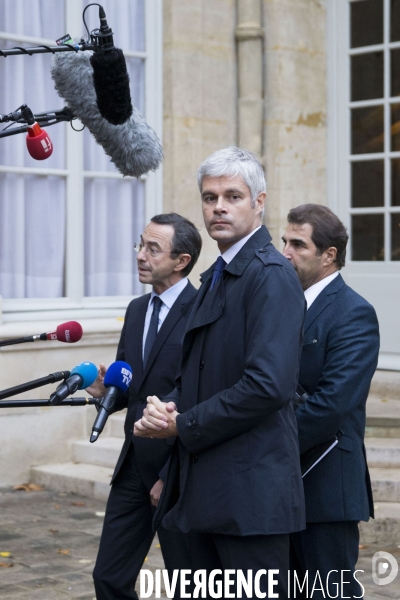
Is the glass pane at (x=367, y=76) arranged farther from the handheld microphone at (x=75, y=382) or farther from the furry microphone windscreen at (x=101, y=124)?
the handheld microphone at (x=75, y=382)

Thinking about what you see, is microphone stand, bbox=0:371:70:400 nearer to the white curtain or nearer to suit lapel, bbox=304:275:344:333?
suit lapel, bbox=304:275:344:333

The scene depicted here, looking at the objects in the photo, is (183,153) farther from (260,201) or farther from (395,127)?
(260,201)

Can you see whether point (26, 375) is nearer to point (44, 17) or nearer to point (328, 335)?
point (44, 17)

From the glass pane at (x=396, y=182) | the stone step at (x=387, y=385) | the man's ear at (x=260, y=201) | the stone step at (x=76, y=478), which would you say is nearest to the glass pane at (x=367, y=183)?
the glass pane at (x=396, y=182)

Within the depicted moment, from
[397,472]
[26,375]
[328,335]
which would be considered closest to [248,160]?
[328,335]

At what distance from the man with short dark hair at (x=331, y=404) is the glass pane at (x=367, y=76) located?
17.8 ft

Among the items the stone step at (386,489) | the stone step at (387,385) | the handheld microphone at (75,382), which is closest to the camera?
the handheld microphone at (75,382)

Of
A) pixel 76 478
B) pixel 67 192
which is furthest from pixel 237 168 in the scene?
pixel 67 192

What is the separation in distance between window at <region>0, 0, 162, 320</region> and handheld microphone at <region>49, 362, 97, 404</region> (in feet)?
14.4

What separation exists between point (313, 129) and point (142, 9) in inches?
73.3

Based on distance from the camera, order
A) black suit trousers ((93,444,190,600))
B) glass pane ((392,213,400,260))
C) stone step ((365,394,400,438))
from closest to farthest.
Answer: black suit trousers ((93,444,190,600)), stone step ((365,394,400,438)), glass pane ((392,213,400,260))

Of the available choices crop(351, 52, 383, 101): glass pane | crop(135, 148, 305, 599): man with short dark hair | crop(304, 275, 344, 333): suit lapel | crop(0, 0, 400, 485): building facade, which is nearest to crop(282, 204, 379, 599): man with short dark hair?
crop(304, 275, 344, 333): suit lapel

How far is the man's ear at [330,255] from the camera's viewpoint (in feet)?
12.4

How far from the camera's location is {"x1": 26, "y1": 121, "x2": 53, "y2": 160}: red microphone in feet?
11.2
